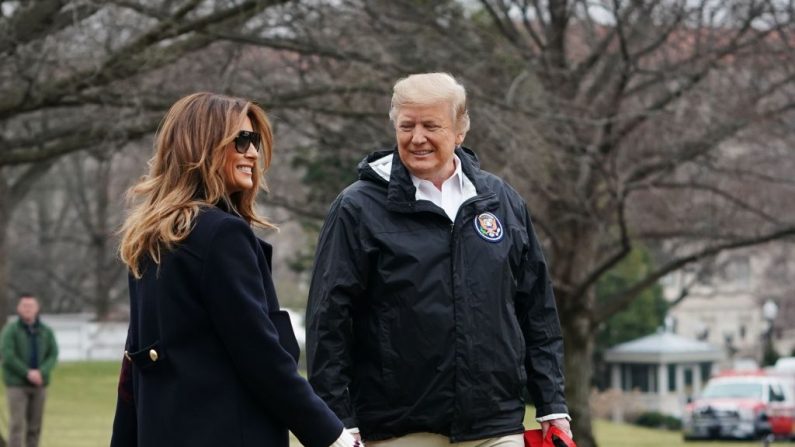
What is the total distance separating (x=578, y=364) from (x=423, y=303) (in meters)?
16.3

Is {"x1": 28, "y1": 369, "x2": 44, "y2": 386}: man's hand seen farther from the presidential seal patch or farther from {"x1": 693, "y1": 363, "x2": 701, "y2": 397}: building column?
{"x1": 693, "y1": 363, "x2": 701, "y2": 397}: building column

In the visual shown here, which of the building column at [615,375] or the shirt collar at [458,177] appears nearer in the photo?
the shirt collar at [458,177]

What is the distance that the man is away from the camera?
15.1 m

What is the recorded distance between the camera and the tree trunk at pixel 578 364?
66.5 ft

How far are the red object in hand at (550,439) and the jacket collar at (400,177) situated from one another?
849 mm

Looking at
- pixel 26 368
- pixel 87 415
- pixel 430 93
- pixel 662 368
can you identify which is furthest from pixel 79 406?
pixel 662 368

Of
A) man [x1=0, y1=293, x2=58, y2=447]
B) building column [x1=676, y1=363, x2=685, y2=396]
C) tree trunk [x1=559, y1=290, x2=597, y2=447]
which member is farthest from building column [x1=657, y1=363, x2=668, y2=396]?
man [x1=0, y1=293, x2=58, y2=447]

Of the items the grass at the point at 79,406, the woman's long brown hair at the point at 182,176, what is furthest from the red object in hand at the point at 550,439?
the grass at the point at 79,406

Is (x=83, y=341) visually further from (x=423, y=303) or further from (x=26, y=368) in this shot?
(x=423, y=303)

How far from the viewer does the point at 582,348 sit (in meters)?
20.9

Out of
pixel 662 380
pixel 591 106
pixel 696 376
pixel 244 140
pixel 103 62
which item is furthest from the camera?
pixel 696 376

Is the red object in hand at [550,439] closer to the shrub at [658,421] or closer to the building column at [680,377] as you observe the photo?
the shrub at [658,421]

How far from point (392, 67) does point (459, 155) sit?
323 inches

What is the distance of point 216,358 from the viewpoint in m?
3.77
